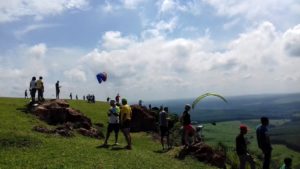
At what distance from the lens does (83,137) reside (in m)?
39.0

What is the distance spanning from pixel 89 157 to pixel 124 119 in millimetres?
6119

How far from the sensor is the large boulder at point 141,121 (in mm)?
56062

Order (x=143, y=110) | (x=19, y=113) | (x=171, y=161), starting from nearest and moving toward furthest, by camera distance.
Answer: (x=171, y=161), (x=19, y=113), (x=143, y=110)

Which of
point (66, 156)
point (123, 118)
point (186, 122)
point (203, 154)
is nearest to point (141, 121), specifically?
point (186, 122)

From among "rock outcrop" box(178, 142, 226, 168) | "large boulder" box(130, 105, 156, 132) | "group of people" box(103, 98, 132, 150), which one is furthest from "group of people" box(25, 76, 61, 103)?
"rock outcrop" box(178, 142, 226, 168)

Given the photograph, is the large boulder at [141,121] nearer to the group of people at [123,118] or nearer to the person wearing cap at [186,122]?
the person wearing cap at [186,122]

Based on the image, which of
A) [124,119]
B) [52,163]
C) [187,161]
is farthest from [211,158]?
[52,163]

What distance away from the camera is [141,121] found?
56469mm

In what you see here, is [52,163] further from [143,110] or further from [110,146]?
[143,110]

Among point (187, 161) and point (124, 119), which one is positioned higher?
point (124, 119)

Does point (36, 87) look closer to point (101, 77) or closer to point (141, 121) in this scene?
point (101, 77)

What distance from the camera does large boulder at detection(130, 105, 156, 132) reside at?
56.1 metres

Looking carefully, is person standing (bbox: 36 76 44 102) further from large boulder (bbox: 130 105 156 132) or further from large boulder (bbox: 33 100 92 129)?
large boulder (bbox: 130 105 156 132)

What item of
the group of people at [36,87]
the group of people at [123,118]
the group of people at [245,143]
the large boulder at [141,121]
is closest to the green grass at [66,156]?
the group of people at [123,118]
